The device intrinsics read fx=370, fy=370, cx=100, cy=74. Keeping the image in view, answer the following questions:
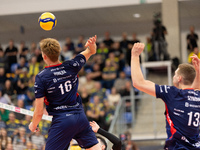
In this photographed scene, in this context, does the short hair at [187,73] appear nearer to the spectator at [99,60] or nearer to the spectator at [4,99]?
the spectator at [4,99]

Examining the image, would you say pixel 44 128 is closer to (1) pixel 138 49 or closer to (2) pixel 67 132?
(2) pixel 67 132

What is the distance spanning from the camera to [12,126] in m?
11.0

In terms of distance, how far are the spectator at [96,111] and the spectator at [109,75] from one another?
188 cm

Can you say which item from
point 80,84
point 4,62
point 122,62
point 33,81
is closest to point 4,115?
point 33,81

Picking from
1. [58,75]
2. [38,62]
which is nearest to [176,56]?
[38,62]

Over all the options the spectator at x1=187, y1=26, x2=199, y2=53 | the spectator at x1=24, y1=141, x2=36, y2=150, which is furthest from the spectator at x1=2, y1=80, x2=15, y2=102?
the spectator at x1=187, y1=26, x2=199, y2=53

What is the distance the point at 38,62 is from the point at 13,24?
144 inches

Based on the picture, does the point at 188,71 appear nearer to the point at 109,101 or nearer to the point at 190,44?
the point at 109,101

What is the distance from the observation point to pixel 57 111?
4.81m

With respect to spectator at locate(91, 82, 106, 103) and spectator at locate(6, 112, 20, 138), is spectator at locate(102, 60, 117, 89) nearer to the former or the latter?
spectator at locate(91, 82, 106, 103)

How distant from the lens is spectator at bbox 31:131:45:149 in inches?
401

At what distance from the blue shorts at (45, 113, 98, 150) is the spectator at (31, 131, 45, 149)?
5.54m

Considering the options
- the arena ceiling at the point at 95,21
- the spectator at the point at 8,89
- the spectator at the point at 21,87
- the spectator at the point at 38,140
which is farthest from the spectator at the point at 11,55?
the spectator at the point at 38,140

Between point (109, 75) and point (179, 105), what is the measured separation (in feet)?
35.8
